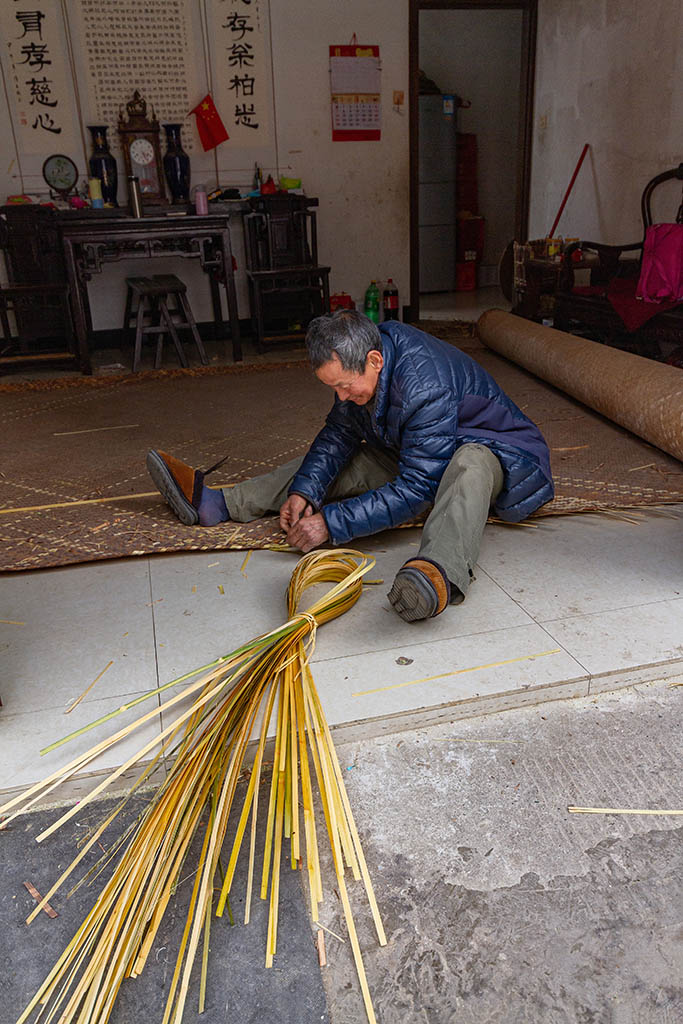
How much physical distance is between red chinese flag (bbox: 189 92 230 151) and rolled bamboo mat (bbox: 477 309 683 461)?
2.54 meters

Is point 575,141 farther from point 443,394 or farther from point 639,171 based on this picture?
point 443,394

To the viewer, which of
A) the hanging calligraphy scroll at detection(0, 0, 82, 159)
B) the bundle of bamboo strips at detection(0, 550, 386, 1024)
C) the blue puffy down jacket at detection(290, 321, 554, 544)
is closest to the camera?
the bundle of bamboo strips at detection(0, 550, 386, 1024)

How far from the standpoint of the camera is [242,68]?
5.41 meters

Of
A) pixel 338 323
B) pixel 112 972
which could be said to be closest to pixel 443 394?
pixel 338 323

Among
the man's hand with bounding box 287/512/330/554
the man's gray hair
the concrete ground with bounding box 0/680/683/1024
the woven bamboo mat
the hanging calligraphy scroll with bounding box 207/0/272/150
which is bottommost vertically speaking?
the concrete ground with bounding box 0/680/683/1024

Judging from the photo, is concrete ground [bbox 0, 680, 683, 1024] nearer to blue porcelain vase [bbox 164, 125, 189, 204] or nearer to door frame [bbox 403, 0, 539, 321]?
blue porcelain vase [bbox 164, 125, 189, 204]

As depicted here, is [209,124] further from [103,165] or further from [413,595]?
[413,595]

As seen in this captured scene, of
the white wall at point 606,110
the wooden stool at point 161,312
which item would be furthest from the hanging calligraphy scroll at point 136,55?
the white wall at point 606,110

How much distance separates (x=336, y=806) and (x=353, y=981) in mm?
257

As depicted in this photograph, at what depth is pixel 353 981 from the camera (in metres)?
1.11

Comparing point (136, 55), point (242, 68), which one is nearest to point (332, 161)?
point (242, 68)

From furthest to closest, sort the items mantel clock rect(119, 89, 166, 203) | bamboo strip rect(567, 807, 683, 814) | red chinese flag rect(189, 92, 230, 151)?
1. red chinese flag rect(189, 92, 230, 151)
2. mantel clock rect(119, 89, 166, 203)
3. bamboo strip rect(567, 807, 683, 814)

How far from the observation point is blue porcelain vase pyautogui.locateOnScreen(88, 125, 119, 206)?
516 centimetres

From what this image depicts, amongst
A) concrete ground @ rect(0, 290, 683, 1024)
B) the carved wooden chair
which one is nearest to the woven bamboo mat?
concrete ground @ rect(0, 290, 683, 1024)
